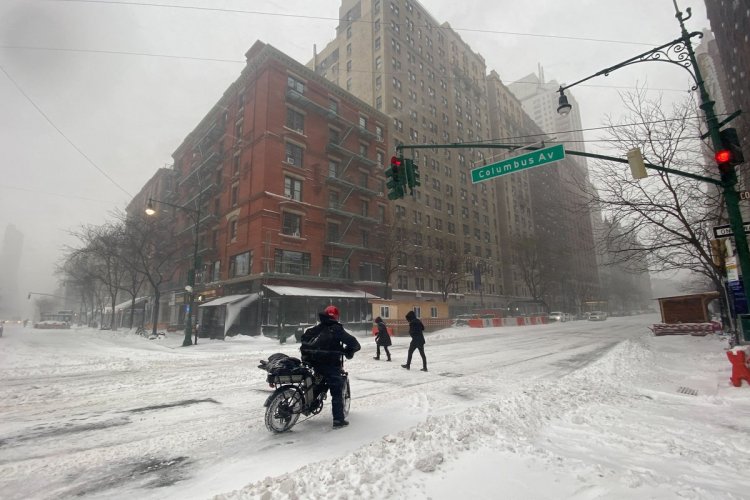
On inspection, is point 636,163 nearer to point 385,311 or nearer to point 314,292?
point 385,311

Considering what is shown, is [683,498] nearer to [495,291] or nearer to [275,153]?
[275,153]

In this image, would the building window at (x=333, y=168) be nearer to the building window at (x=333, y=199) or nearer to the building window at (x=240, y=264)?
the building window at (x=333, y=199)

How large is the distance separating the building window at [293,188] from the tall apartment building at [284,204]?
91 millimetres

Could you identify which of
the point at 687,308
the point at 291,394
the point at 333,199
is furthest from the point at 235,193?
the point at 687,308

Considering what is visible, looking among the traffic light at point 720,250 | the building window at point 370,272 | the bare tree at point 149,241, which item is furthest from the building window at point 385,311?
the traffic light at point 720,250

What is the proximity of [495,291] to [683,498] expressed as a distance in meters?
59.1

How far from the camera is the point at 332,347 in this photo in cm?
507

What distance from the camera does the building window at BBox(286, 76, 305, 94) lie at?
3250cm

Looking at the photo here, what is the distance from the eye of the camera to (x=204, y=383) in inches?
336

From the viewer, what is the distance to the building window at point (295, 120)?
1264 inches

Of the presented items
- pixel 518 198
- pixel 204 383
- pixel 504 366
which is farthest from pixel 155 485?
pixel 518 198

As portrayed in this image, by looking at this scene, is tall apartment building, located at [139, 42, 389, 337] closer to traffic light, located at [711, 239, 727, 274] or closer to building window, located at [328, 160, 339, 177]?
building window, located at [328, 160, 339, 177]

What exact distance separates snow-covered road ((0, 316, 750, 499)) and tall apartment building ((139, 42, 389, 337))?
17.9m

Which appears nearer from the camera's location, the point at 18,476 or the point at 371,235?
the point at 18,476
